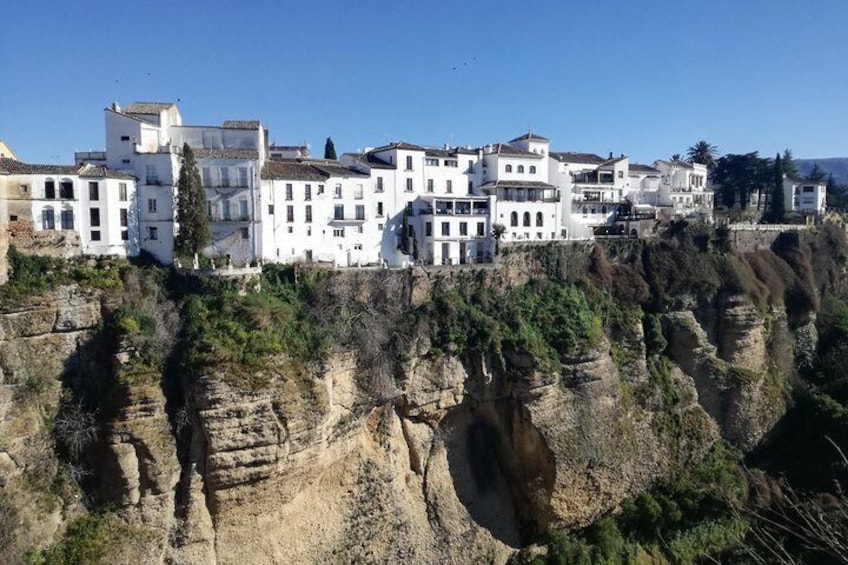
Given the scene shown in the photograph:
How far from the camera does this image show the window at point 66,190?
24.0m

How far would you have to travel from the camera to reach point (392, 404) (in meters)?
26.2

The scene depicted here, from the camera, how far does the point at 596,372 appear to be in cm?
2959

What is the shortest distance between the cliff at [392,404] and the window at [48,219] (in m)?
3.20

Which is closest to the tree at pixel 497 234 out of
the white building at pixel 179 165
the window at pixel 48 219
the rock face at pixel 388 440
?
the rock face at pixel 388 440

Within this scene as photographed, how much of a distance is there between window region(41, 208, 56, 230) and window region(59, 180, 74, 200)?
71 cm

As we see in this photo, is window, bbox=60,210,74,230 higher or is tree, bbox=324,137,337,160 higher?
tree, bbox=324,137,337,160

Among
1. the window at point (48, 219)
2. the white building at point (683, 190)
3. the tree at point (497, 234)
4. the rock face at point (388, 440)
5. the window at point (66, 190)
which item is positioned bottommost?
the rock face at point (388, 440)

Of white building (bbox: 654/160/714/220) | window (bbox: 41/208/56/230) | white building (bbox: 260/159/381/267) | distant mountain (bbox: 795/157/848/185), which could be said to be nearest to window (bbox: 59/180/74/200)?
window (bbox: 41/208/56/230)


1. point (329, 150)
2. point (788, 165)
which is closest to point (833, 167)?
point (788, 165)

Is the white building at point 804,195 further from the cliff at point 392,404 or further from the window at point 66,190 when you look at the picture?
the window at point 66,190

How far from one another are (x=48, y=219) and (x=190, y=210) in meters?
5.01

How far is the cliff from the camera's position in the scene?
21406 mm

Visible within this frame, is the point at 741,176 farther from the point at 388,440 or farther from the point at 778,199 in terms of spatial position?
the point at 388,440

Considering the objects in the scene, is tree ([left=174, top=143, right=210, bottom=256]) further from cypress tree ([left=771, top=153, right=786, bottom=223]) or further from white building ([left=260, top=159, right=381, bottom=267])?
cypress tree ([left=771, top=153, right=786, bottom=223])
